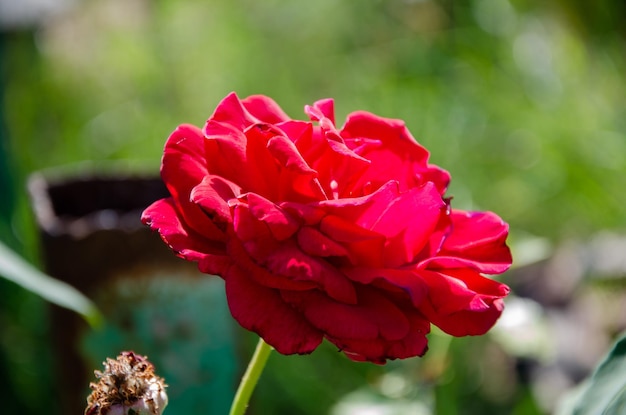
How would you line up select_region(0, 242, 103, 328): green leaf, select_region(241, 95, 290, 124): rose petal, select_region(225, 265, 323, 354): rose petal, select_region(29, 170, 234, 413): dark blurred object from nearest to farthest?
select_region(225, 265, 323, 354): rose petal, select_region(241, 95, 290, 124): rose petal, select_region(0, 242, 103, 328): green leaf, select_region(29, 170, 234, 413): dark blurred object

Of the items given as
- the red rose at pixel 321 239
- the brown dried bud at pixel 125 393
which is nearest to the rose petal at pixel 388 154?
the red rose at pixel 321 239

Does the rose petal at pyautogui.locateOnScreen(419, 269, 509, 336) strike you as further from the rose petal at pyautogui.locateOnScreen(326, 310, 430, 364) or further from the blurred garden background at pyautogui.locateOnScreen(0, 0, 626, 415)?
the blurred garden background at pyautogui.locateOnScreen(0, 0, 626, 415)

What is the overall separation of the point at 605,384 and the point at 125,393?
0.92ft

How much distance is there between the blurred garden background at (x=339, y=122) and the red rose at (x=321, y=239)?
0.41 m

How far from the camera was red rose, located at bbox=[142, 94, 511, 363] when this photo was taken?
35cm

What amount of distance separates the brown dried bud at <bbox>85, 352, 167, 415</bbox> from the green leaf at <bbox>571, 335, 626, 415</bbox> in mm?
251

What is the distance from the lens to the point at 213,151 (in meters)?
0.41

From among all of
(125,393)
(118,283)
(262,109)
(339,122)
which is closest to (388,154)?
(262,109)

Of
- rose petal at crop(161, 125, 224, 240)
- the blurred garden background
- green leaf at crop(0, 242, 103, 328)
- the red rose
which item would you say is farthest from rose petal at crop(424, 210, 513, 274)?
the blurred garden background

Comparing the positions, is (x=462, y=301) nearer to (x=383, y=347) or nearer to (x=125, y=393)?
(x=383, y=347)

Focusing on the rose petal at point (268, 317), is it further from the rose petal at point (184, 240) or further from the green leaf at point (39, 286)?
the green leaf at point (39, 286)

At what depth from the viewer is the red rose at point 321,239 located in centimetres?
35

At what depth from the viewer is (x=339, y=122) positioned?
1.64 m

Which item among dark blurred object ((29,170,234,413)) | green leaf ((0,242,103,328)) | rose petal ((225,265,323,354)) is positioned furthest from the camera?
dark blurred object ((29,170,234,413))
